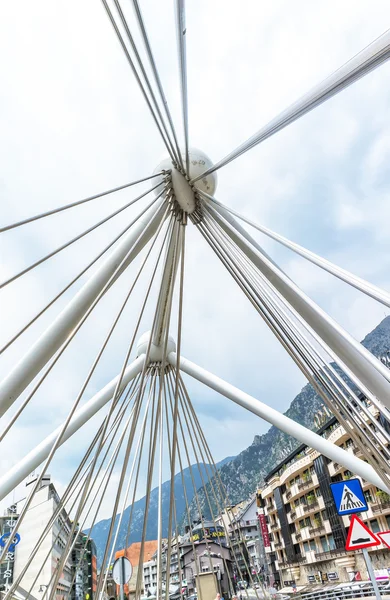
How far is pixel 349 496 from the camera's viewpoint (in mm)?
7969

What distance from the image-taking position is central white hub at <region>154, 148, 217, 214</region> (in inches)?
348

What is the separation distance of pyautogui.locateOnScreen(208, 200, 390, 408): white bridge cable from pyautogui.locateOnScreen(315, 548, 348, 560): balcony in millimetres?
56878

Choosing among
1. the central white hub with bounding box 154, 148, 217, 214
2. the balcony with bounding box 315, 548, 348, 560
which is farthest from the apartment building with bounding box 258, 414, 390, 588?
the central white hub with bounding box 154, 148, 217, 214

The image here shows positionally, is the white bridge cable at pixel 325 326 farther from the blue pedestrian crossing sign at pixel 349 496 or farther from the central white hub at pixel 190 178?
the blue pedestrian crossing sign at pixel 349 496

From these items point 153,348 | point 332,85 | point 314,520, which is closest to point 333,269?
point 332,85

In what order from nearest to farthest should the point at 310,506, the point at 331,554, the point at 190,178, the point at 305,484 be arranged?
the point at 190,178 → the point at 331,554 → the point at 310,506 → the point at 305,484

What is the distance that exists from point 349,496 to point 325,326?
3538 millimetres

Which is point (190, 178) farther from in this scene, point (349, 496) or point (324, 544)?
point (324, 544)

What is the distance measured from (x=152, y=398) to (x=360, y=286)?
901 centimetres

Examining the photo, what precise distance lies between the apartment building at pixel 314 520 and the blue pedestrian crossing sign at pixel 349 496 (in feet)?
137

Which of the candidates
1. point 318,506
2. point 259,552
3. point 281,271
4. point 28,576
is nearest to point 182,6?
point 281,271

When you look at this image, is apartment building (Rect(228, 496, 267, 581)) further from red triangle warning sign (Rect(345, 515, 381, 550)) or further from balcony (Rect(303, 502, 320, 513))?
red triangle warning sign (Rect(345, 515, 381, 550))

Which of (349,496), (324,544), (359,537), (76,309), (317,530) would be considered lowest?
(359,537)

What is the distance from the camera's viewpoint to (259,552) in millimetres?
102375
